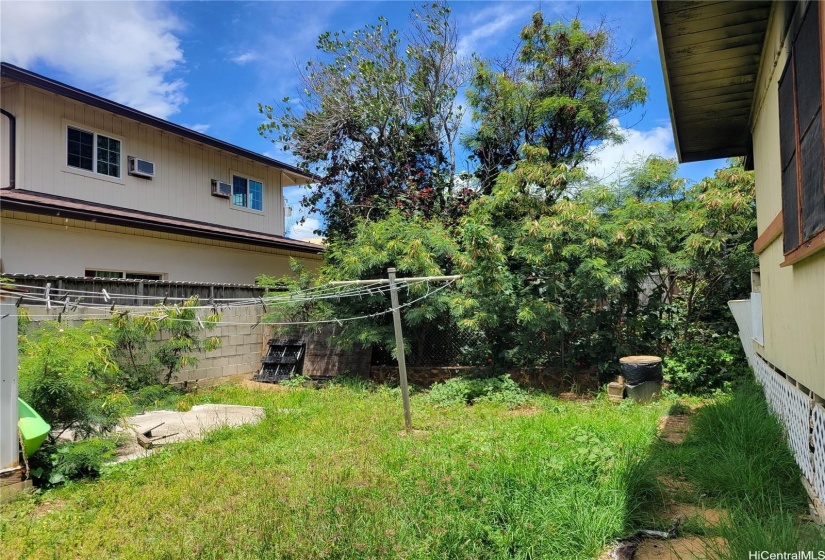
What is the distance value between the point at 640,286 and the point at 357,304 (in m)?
4.80

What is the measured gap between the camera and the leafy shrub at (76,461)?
427cm

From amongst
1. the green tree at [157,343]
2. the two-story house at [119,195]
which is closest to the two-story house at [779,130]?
the green tree at [157,343]

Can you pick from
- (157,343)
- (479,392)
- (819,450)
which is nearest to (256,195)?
(157,343)

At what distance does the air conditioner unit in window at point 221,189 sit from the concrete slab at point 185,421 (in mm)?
6035

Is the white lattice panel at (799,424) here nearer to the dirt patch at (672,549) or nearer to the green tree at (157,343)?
the dirt patch at (672,549)

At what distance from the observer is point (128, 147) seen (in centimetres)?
984

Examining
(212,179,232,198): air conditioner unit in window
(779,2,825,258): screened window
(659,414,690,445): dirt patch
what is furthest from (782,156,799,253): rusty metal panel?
(212,179,232,198): air conditioner unit in window

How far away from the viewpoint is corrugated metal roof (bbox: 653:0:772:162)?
3.38 m

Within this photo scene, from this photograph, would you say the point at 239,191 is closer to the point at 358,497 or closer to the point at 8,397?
the point at 8,397

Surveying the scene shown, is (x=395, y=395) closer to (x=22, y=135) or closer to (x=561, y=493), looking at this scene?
(x=561, y=493)

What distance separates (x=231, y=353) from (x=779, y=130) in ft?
28.7

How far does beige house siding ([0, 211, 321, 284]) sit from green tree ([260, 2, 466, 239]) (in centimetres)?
277

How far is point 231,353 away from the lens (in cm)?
934

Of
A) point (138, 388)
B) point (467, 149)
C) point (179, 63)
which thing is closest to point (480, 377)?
point (138, 388)
